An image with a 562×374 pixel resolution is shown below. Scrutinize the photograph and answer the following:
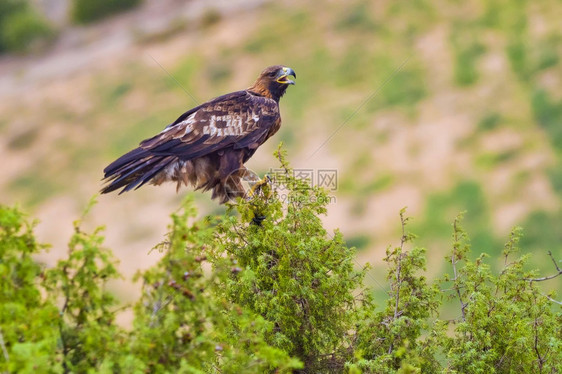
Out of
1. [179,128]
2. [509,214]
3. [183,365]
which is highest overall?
[509,214]

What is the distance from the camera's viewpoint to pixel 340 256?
21.1 feet

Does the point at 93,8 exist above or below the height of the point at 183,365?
above

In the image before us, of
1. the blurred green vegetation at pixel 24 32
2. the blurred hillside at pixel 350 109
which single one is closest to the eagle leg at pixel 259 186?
the blurred hillside at pixel 350 109

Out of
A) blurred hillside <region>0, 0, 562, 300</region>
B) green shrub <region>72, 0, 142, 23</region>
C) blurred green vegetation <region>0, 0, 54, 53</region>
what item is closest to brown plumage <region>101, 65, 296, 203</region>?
blurred hillside <region>0, 0, 562, 300</region>

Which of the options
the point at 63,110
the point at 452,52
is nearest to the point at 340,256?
the point at 452,52

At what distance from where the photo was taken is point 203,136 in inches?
340

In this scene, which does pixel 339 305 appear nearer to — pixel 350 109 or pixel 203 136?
pixel 203 136

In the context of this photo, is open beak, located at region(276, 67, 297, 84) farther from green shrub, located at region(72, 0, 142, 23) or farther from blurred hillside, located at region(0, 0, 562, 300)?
green shrub, located at region(72, 0, 142, 23)

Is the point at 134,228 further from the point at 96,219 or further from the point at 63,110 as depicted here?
the point at 63,110

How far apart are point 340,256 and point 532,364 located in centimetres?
161

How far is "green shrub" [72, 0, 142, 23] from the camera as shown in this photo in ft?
164

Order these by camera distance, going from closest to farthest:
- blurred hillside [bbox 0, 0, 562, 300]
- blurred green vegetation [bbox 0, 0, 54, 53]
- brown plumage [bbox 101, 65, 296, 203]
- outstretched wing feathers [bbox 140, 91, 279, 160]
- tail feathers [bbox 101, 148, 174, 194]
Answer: tail feathers [bbox 101, 148, 174, 194] → brown plumage [bbox 101, 65, 296, 203] → outstretched wing feathers [bbox 140, 91, 279, 160] → blurred hillside [bbox 0, 0, 562, 300] → blurred green vegetation [bbox 0, 0, 54, 53]

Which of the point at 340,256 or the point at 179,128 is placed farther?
the point at 179,128

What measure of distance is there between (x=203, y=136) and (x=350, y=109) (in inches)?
1146
